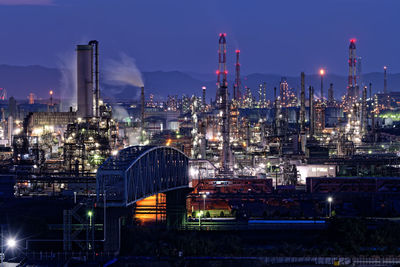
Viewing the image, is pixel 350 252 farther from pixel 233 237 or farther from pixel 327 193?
pixel 327 193

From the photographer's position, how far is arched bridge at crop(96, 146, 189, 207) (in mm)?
26188

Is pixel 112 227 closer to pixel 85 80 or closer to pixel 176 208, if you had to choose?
pixel 176 208

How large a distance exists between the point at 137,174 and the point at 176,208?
5.35 m

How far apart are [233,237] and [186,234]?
84.3 inches

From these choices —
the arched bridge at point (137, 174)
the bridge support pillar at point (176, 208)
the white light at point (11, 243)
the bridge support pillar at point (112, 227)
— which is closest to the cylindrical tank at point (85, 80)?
the bridge support pillar at point (176, 208)

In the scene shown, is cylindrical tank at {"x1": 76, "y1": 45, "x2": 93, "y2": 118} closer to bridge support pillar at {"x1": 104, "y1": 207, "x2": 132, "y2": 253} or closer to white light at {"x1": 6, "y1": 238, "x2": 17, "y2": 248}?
white light at {"x1": 6, "y1": 238, "x2": 17, "y2": 248}

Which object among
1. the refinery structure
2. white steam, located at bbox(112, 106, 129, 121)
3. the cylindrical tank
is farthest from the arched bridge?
white steam, located at bbox(112, 106, 129, 121)

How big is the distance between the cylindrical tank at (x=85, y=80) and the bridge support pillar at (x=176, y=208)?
Result: 62.9ft

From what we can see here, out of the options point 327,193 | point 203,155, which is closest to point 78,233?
point 327,193

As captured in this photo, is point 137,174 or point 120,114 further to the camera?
point 120,114

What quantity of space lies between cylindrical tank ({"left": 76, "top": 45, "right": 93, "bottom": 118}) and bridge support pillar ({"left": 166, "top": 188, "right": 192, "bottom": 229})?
19.2 meters

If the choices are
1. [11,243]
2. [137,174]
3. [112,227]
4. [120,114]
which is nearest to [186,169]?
[137,174]

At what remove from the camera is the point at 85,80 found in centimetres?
5209

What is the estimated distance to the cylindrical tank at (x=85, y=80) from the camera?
168 feet
